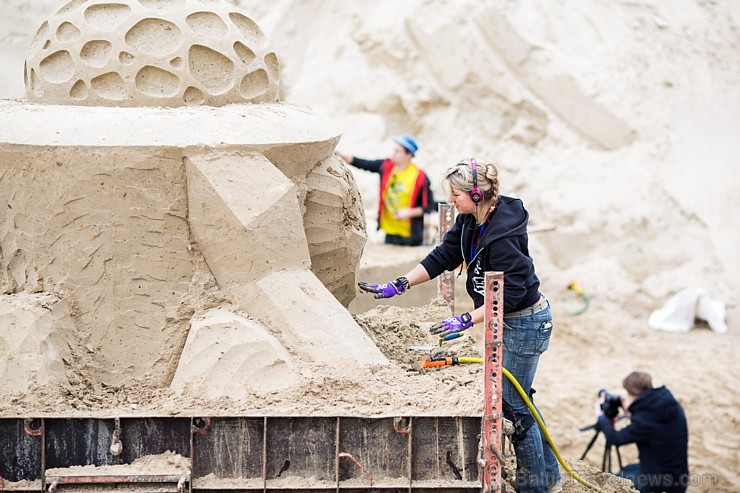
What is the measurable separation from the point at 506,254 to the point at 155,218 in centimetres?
150

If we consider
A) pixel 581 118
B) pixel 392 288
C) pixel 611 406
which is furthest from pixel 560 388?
pixel 581 118

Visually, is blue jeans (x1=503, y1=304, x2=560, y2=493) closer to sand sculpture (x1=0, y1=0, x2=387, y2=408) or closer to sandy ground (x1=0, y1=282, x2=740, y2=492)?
sandy ground (x1=0, y1=282, x2=740, y2=492)

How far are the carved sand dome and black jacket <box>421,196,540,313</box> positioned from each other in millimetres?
1301

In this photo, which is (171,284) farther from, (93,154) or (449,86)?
(449,86)

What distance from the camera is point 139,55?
4.44 meters

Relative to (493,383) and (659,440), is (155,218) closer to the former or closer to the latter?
(493,383)

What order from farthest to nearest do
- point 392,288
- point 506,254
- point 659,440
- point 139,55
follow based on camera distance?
point 659,440, point 392,288, point 139,55, point 506,254

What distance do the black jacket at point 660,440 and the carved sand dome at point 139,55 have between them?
11.1 ft

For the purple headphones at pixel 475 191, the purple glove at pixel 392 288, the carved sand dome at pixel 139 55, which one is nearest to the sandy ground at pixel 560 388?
the purple glove at pixel 392 288

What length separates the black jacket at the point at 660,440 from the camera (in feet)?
20.7

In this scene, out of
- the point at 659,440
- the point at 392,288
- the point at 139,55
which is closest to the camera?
the point at 139,55

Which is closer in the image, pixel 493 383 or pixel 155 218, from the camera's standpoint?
pixel 493 383

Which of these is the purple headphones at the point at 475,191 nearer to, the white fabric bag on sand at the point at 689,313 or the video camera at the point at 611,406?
the video camera at the point at 611,406

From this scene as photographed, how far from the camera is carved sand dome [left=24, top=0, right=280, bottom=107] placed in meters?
4.46
